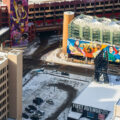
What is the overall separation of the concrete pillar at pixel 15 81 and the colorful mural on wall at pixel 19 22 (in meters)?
71.6

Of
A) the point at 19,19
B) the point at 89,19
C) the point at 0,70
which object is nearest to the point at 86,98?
the point at 0,70

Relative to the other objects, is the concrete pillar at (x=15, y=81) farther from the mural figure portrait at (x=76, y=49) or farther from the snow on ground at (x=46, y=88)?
the mural figure portrait at (x=76, y=49)

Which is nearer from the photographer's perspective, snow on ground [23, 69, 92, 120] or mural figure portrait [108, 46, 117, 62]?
snow on ground [23, 69, 92, 120]

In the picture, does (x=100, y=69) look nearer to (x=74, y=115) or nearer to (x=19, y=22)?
(x=74, y=115)

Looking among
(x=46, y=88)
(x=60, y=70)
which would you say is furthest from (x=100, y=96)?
(x=60, y=70)

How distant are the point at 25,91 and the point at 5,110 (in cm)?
3088

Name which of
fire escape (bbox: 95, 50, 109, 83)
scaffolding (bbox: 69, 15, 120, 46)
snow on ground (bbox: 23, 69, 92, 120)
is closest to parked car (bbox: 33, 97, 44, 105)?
snow on ground (bbox: 23, 69, 92, 120)

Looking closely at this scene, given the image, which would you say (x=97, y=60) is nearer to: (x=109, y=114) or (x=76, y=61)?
(x=109, y=114)

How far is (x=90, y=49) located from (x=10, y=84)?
63478 mm

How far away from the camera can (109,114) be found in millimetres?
122562

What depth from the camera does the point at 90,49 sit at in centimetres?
17138

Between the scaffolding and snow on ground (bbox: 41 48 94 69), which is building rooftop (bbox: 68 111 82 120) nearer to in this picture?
snow on ground (bbox: 41 48 94 69)

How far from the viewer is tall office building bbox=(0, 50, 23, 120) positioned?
112125 millimetres

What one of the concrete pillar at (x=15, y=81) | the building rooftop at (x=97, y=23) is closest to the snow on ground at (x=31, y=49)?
the building rooftop at (x=97, y=23)
